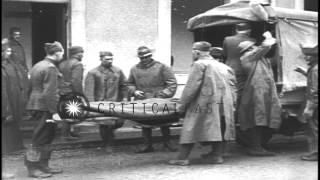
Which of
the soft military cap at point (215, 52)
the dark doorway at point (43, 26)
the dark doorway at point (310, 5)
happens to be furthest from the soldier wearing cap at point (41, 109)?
the dark doorway at point (310, 5)

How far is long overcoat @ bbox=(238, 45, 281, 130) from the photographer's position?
8.43m

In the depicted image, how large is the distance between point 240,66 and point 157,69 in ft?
4.19

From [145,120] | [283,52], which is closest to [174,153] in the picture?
[145,120]

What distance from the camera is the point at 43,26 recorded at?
12.9 meters

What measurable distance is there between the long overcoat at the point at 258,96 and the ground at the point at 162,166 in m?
0.55

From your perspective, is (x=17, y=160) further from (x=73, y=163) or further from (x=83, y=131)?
(x=83, y=131)

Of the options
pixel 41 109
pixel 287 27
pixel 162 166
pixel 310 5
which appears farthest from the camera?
pixel 310 5

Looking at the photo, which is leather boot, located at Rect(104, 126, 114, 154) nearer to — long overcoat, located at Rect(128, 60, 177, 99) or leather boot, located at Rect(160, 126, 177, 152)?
long overcoat, located at Rect(128, 60, 177, 99)

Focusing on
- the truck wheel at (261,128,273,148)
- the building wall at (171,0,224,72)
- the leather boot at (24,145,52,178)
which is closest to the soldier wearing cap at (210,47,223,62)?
the truck wheel at (261,128,273,148)

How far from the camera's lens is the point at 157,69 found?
896cm

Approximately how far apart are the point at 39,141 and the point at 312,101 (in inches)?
148

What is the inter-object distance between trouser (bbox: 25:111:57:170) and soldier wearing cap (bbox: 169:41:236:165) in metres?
1.75

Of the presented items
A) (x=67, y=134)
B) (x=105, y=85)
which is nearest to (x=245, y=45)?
(x=105, y=85)

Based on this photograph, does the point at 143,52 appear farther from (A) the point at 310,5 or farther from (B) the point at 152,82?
(A) the point at 310,5
